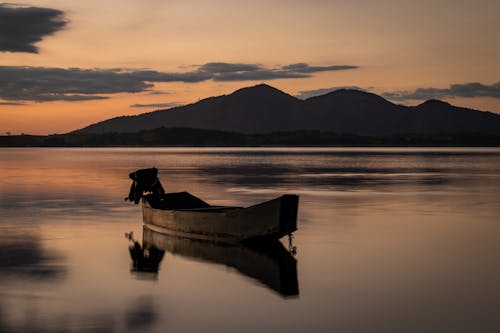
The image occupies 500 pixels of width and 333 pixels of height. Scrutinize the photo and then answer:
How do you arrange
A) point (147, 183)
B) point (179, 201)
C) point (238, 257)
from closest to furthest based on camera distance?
point (238, 257) < point (179, 201) < point (147, 183)

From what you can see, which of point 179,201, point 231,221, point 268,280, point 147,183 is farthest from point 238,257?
point 147,183

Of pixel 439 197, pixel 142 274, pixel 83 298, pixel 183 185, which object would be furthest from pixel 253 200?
pixel 83 298

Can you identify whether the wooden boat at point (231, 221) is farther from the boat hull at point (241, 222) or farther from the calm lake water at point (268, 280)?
the calm lake water at point (268, 280)

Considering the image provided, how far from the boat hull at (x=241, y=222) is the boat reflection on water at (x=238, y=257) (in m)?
0.33

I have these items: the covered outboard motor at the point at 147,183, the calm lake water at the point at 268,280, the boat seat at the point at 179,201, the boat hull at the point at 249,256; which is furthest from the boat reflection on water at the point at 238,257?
the covered outboard motor at the point at 147,183

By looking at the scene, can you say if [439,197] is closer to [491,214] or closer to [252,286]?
[491,214]

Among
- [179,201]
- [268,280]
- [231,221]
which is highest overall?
[179,201]

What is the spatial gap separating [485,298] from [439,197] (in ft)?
104

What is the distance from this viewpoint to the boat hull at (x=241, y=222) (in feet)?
77.0

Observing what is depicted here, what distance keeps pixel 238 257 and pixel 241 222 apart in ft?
6.89

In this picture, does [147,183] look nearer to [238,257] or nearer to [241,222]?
[241,222]

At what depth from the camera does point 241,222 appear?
24.3m

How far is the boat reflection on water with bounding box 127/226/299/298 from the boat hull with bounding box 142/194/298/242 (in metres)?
0.33

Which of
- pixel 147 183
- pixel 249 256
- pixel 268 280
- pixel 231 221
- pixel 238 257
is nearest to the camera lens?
pixel 268 280
